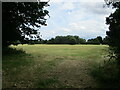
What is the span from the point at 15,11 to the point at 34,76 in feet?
34.2

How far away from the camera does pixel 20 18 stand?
19.6 metres

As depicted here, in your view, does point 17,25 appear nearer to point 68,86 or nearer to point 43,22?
point 43,22

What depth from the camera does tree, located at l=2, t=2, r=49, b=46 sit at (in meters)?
18.6

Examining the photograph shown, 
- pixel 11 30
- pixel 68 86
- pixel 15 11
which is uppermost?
pixel 15 11

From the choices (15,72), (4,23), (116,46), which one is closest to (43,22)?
(4,23)

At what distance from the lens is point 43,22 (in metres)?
21.1

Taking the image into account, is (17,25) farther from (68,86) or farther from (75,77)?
(68,86)

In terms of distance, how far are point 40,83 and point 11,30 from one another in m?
11.3

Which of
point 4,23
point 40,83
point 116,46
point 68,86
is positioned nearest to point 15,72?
point 40,83

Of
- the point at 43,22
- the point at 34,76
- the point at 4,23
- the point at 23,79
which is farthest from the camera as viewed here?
the point at 43,22

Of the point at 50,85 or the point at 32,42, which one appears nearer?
the point at 50,85

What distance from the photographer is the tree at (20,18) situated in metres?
18.6

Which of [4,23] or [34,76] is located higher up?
[4,23]

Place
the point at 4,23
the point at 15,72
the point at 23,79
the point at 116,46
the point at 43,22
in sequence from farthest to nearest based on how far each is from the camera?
the point at 43,22 → the point at 4,23 → the point at 15,72 → the point at 23,79 → the point at 116,46
